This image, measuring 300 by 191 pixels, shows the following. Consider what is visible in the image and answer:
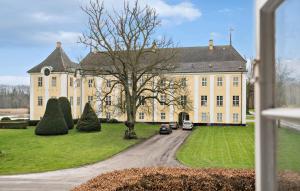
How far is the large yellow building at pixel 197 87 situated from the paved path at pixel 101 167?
17000 millimetres

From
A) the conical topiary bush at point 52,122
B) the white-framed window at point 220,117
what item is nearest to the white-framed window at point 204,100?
the white-framed window at point 220,117

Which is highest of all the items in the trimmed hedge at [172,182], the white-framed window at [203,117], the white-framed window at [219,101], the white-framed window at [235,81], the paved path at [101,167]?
the white-framed window at [235,81]

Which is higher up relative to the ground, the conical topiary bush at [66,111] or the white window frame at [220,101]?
the white window frame at [220,101]

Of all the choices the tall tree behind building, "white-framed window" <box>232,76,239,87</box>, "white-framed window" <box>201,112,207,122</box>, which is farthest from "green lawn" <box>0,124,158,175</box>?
the tall tree behind building

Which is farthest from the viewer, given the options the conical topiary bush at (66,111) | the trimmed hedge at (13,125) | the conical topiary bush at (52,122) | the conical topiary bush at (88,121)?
the trimmed hedge at (13,125)

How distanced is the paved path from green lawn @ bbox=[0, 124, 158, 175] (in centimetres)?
126

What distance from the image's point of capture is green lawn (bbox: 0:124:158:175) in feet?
83.2

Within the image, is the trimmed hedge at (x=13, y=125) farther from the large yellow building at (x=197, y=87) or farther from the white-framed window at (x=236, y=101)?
the white-framed window at (x=236, y=101)

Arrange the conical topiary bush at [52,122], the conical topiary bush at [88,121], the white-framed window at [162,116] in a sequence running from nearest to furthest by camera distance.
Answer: the conical topiary bush at [52,122] → the conical topiary bush at [88,121] → the white-framed window at [162,116]

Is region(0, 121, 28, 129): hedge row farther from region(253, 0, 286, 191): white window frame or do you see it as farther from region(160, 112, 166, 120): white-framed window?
region(253, 0, 286, 191): white window frame

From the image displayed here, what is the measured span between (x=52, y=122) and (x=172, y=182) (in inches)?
1307

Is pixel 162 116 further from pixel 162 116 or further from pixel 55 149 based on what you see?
pixel 55 149

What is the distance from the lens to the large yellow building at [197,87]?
53.1 m

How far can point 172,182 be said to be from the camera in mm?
6871
